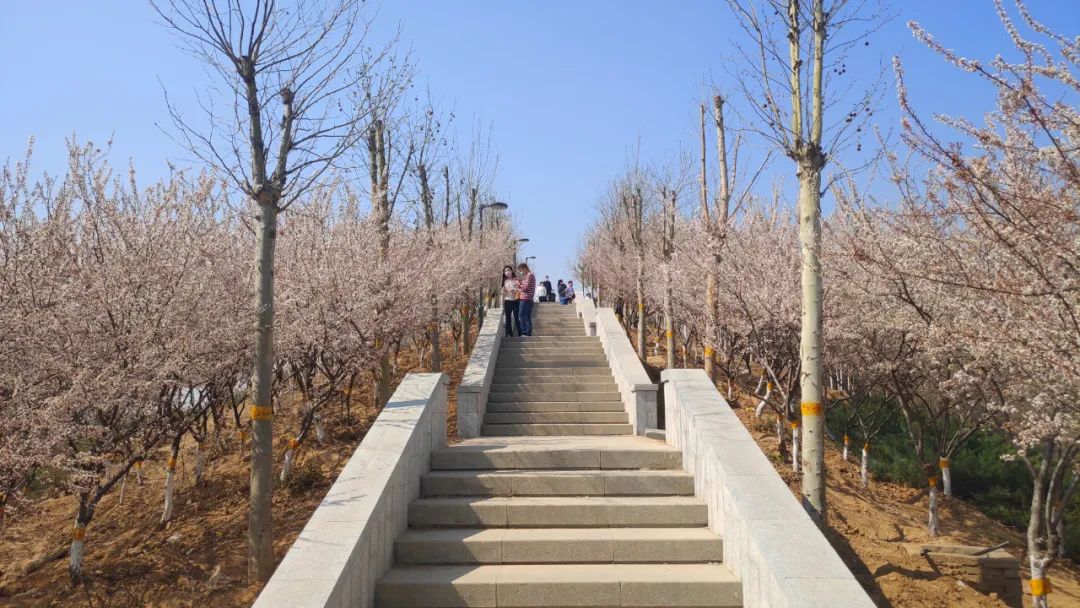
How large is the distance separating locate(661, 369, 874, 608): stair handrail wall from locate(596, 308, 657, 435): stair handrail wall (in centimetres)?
Result: 211

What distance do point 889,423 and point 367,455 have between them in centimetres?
1535

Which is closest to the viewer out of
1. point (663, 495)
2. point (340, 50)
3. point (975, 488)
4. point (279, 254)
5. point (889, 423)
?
point (663, 495)

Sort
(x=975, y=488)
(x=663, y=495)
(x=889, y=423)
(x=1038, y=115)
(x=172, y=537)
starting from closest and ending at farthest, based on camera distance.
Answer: (x=1038, y=115), (x=663, y=495), (x=172, y=537), (x=975, y=488), (x=889, y=423)

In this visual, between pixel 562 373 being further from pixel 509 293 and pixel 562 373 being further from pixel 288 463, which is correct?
pixel 288 463

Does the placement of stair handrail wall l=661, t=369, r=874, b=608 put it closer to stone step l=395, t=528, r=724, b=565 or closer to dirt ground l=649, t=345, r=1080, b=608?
stone step l=395, t=528, r=724, b=565

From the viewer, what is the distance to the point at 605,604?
5.06 metres

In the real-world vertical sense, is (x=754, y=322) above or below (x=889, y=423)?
above

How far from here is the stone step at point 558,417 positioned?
10531mm

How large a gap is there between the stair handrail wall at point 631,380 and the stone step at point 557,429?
0.24 m

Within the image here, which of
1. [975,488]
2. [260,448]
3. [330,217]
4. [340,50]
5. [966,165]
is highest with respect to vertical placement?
[340,50]

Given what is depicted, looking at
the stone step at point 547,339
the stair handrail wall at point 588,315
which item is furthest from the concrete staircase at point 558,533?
the stair handrail wall at point 588,315

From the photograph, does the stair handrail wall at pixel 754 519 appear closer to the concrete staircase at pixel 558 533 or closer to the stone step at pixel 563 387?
the concrete staircase at pixel 558 533

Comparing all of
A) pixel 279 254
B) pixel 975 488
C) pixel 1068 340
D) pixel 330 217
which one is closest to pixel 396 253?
pixel 330 217

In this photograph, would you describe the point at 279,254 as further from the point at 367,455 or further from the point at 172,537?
the point at 367,455
